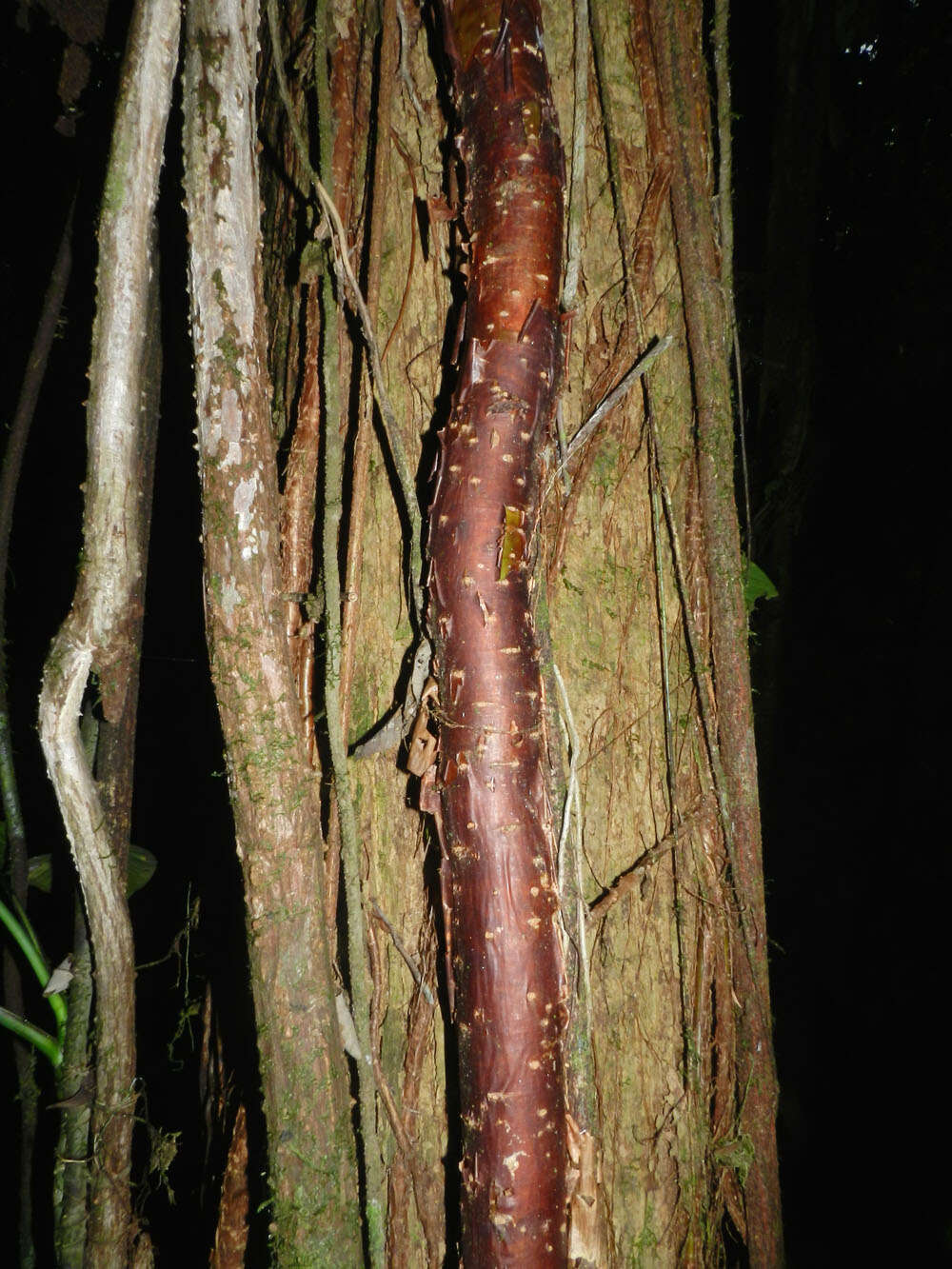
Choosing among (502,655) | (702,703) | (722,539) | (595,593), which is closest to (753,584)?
(722,539)

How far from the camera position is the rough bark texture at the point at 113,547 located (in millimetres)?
1083

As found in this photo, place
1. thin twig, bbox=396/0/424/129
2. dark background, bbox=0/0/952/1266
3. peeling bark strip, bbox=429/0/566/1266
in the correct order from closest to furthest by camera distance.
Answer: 1. peeling bark strip, bbox=429/0/566/1266
2. thin twig, bbox=396/0/424/129
3. dark background, bbox=0/0/952/1266

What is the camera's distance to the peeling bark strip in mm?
1025

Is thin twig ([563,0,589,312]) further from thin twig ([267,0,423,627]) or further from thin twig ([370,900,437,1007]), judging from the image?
thin twig ([370,900,437,1007])

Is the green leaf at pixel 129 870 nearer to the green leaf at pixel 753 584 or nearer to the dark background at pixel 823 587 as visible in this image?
the dark background at pixel 823 587

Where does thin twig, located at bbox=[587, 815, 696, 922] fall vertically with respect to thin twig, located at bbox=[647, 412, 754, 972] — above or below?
below

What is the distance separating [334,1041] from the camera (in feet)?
3.59

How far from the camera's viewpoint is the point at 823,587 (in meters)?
4.19

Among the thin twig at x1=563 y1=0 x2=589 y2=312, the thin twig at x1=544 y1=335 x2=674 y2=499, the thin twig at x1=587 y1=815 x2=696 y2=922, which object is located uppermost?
the thin twig at x1=563 y1=0 x2=589 y2=312

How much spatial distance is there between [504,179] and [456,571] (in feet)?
2.18

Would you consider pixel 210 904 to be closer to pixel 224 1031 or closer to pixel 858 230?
pixel 224 1031

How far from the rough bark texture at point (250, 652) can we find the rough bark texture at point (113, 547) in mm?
81

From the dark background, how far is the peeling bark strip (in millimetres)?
1003

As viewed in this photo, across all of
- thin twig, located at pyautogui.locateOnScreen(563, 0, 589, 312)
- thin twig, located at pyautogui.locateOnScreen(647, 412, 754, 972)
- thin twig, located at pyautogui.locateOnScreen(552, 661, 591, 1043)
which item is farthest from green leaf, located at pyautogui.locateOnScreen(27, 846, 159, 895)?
thin twig, located at pyautogui.locateOnScreen(563, 0, 589, 312)
